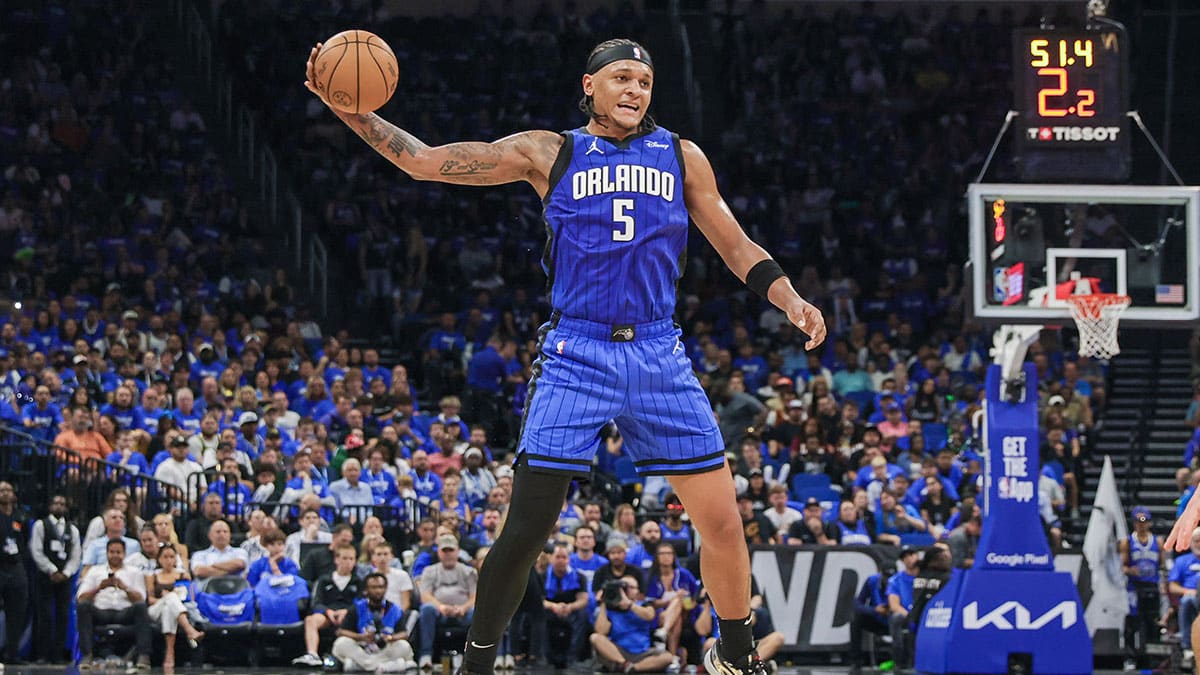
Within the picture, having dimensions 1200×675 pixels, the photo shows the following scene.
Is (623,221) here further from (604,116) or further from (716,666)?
(716,666)

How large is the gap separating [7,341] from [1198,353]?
1519 cm

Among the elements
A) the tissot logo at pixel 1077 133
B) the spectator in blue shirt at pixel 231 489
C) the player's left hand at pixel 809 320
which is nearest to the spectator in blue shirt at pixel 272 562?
the spectator in blue shirt at pixel 231 489

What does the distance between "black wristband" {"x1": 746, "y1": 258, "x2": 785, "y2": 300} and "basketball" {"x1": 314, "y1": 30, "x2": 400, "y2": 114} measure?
155 cm

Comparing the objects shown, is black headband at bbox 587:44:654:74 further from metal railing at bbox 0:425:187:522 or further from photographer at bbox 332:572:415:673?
metal railing at bbox 0:425:187:522

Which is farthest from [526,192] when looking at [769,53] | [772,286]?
[772,286]

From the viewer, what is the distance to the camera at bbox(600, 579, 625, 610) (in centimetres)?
1527

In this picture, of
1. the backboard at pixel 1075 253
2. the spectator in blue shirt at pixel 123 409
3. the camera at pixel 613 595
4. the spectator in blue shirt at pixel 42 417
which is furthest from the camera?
the spectator in blue shirt at pixel 123 409

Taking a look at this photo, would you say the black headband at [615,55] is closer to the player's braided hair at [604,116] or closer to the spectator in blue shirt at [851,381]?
the player's braided hair at [604,116]

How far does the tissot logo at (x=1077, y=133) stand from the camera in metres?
13.5

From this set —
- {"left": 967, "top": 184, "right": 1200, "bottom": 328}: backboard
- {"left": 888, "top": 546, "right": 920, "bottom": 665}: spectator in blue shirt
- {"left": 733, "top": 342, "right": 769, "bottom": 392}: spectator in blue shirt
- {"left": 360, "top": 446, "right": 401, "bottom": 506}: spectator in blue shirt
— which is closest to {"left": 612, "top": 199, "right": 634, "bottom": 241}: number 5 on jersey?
{"left": 967, "top": 184, "right": 1200, "bottom": 328}: backboard

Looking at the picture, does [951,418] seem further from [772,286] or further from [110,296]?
[772,286]

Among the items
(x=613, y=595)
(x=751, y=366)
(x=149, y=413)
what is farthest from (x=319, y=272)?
(x=613, y=595)

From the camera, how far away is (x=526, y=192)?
88.0 feet

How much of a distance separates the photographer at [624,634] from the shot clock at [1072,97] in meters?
5.27
